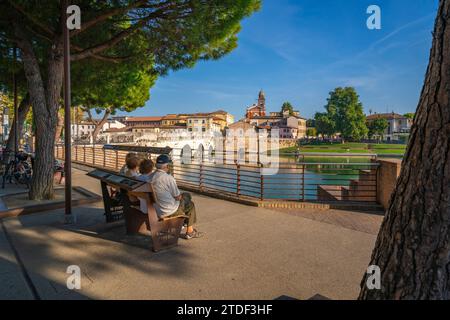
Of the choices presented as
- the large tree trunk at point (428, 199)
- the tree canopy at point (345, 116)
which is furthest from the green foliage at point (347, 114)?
the large tree trunk at point (428, 199)

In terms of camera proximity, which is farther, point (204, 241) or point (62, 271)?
point (204, 241)

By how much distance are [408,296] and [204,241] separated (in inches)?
126

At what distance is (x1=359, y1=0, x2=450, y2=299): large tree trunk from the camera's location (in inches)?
61.6

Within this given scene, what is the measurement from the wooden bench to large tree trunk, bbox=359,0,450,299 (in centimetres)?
285

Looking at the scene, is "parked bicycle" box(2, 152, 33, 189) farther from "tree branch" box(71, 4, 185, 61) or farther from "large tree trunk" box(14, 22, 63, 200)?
"tree branch" box(71, 4, 185, 61)

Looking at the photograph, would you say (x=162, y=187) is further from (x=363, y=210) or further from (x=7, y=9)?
(x=7, y=9)

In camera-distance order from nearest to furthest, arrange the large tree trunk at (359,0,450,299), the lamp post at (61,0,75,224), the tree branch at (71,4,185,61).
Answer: the large tree trunk at (359,0,450,299) → the lamp post at (61,0,75,224) → the tree branch at (71,4,185,61)

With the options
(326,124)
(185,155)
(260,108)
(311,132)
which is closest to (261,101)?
(260,108)

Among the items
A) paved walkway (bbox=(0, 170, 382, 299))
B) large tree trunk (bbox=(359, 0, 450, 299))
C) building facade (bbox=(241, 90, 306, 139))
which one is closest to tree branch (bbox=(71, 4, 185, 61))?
paved walkway (bbox=(0, 170, 382, 299))

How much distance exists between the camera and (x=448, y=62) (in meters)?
1.57

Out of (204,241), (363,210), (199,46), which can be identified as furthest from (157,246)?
(199,46)

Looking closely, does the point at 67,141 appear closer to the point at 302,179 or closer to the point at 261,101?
the point at 302,179

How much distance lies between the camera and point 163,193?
4039 mm

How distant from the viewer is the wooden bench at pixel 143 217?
12.4 ft
